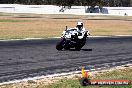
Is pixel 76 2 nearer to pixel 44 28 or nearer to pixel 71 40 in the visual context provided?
pixel 44 28

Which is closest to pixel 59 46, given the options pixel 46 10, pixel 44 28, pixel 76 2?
pixel 44 28

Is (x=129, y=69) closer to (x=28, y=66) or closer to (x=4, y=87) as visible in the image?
(x=28, y=66)

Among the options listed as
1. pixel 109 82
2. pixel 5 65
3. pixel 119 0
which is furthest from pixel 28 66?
pixel 119 0

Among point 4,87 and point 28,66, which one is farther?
point 28,66

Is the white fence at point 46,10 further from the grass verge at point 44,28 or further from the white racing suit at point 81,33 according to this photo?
the white racing suit at point 81,33

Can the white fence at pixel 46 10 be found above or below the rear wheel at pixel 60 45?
below

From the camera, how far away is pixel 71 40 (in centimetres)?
2262

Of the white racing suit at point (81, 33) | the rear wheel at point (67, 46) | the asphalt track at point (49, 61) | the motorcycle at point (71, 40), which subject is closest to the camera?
the asphalt track at point (49, 61)

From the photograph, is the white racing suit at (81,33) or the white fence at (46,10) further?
the white fence at (46,10)

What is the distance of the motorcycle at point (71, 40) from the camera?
22.3 meters

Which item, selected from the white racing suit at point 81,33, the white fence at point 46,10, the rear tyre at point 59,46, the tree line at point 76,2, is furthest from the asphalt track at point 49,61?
the tree line at point 76,2

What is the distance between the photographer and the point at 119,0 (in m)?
135

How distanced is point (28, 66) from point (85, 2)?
304ft

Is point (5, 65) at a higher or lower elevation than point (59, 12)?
higher
